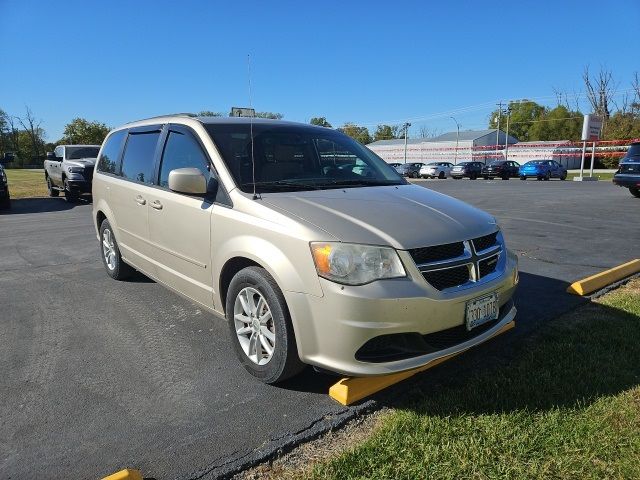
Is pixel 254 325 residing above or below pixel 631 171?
below

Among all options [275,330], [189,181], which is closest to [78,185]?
[189,181]

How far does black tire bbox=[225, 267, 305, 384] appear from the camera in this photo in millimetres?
2859

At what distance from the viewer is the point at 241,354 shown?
3318 millimetres

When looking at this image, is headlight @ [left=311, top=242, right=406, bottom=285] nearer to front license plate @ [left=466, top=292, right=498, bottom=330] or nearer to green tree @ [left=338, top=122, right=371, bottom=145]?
front license plate @ [left=466, top=292, right=498, bottom=330]

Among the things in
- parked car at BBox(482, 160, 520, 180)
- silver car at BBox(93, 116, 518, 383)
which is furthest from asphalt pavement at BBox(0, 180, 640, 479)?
parked car at BBox(482, 160, 520, 180)

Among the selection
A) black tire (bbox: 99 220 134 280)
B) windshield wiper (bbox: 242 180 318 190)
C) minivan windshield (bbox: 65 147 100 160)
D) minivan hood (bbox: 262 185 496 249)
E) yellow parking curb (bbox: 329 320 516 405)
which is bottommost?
yellow parking curb (bbox: 329 320 516 405)

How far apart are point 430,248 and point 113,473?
206cm

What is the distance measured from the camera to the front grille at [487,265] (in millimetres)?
3045

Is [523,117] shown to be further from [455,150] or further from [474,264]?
[474,264]

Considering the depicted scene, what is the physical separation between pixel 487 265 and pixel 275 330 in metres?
1.46

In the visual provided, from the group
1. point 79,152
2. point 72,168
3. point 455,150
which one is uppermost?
point 455,150

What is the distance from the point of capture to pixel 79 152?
15.4 meters

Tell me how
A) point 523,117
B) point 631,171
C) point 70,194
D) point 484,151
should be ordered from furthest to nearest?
1. point 523,117
2. point 484,151
3. point 631,171
4. point 70,194

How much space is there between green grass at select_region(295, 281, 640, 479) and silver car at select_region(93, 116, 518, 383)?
0.34 metres
